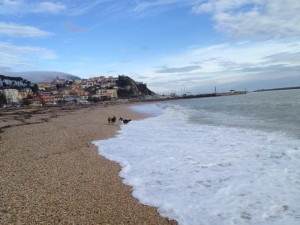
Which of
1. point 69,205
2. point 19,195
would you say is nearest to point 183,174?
point 69,205

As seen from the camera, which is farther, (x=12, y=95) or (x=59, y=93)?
(x=59, y=93)

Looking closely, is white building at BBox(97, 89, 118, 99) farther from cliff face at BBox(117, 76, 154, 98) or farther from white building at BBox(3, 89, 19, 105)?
white building at BBox(3, 89, 19, 105)

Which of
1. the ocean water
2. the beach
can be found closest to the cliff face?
the ocean water

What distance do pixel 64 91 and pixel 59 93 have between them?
10.6 metres

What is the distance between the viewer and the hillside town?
110 m

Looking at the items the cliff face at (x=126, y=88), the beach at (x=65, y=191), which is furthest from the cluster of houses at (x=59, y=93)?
the beach at (x=65, y=191)

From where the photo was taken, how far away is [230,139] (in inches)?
547

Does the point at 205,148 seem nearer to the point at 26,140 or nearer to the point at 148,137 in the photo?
the point at 148,137

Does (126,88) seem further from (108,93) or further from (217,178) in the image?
(217,178)

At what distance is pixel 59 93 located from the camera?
12888 centimetres

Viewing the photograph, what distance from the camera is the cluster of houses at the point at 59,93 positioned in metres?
107

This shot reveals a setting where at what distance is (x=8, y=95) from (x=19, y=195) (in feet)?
368

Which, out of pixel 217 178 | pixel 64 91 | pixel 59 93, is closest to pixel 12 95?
pixel 59 93

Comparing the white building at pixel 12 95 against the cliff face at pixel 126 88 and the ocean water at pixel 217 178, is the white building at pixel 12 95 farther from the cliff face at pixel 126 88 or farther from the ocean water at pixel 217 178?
the ocean water at pixel 217 178
